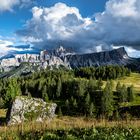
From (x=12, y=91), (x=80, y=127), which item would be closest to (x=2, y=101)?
(x=12, y=91)

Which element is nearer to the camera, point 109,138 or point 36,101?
point 109,138

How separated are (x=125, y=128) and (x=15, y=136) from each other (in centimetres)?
587

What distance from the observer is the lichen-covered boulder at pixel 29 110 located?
3278 centimetres

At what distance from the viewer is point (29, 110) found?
3391 cm

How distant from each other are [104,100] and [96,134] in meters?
179

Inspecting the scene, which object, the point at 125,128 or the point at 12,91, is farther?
the point at 12,91

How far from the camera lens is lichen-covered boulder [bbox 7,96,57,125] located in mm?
32781

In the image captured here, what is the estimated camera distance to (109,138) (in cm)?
1572

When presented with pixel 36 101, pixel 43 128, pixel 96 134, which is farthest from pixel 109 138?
pixel 36 101

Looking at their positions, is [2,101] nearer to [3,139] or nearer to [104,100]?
[104,100]

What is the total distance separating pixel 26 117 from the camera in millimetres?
33188

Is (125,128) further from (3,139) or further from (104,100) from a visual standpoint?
(104,100)

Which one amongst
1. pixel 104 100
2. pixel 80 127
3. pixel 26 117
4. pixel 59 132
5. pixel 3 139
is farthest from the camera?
pixel 104 100

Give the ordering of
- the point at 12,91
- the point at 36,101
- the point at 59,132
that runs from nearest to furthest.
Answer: the point at 59,132, the point at 36,101, the point at 12,91
